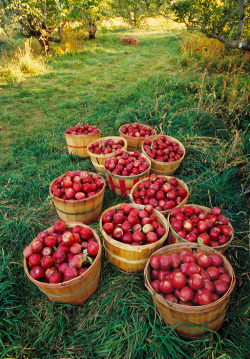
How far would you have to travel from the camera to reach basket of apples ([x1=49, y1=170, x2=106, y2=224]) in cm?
318

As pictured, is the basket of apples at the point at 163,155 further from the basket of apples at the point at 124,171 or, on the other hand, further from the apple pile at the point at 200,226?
the apple pile at the point at 200,226

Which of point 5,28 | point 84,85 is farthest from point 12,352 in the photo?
point 5,28

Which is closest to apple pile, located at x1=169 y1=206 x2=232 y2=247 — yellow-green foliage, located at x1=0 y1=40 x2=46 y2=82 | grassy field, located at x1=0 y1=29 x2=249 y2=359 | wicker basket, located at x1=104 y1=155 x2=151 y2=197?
grassy field, located at x1=0 y1=29 x2=249 y2=359

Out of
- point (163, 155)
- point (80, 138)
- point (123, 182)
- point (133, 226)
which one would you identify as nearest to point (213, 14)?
point (163, 155)

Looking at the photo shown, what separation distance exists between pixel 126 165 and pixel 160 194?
894 mm

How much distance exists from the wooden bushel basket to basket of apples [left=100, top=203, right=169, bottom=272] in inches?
92.5

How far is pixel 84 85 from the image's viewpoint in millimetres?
9547

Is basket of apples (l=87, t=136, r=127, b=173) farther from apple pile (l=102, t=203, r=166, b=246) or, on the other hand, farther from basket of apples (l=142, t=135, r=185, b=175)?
apple pile (l=102, t=203, r=166, b=246)

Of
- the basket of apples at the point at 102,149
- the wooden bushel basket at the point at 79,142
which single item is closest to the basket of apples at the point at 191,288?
the basket of apples at the point at 102,149

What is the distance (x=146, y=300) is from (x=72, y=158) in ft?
11.4

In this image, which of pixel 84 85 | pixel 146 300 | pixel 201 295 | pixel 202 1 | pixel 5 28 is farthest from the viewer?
pixel 5 28

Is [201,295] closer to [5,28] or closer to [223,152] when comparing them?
[223,152]

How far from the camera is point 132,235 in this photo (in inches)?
106

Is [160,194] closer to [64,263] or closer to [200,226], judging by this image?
[200,226]
